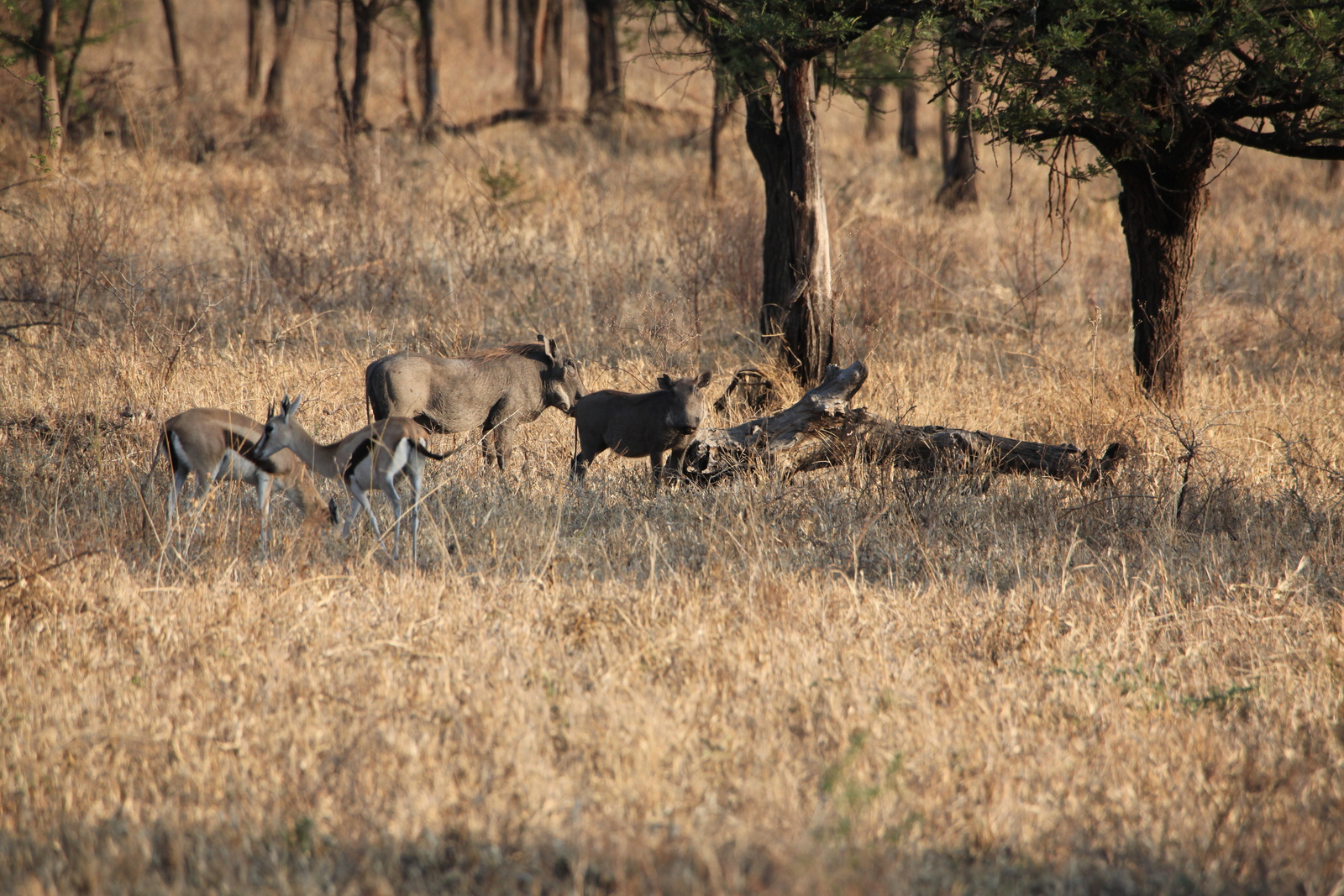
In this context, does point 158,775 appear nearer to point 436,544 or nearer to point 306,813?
point 306,813

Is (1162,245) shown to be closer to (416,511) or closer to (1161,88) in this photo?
(1161,88)

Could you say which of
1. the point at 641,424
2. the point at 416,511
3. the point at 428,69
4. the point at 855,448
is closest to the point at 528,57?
the point at 428,69

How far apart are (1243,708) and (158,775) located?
405 cm

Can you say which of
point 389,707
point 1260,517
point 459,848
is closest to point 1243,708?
point 1260,517

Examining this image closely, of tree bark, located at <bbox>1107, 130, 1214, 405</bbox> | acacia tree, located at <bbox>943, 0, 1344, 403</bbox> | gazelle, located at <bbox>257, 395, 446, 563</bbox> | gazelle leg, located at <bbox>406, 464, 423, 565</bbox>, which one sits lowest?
gazelle leg, located at <bbox>406, 464, 423, 565</bbox>

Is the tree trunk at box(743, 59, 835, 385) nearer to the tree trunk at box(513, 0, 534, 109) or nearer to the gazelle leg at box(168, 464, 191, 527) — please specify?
the gazelle leg at box(168, 464, 191, 527)

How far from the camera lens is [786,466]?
285 inches

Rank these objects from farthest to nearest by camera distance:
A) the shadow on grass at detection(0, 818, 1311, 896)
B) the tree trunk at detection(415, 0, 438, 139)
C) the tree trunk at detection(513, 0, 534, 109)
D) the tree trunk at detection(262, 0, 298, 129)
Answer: the tree trunk at detection(513, 0, 534, 109)
the tree trunk at detection(262, 0, 298, 129)
the tree trunk at detection(415, 0, 438, 139)
the shadow on grass at detection(0, 818, 1311, 896)

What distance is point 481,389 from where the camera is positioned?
24.2ft

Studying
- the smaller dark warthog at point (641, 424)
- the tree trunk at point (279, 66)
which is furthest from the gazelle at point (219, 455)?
the tree trunk at point (279, 66)

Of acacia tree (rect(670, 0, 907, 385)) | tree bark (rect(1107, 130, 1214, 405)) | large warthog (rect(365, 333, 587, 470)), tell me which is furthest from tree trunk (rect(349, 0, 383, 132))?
tree bark (rect(1107, 130, 1214, 405))

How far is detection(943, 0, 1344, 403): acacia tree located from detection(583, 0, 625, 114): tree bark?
16.5 metres

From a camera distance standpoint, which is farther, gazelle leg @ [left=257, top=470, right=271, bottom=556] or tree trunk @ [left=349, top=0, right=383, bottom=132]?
tree trunk @ [left=349, top=0, right=383, bottom=132]

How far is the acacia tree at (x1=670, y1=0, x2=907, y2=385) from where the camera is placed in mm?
8133
